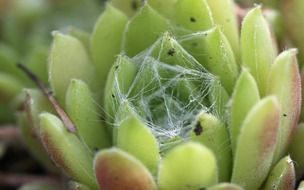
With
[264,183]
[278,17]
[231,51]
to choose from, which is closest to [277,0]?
[278,17]

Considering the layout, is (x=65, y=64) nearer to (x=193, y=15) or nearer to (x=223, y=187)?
(x=193, y=15)

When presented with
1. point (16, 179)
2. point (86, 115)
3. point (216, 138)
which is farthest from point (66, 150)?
point (16, 179)

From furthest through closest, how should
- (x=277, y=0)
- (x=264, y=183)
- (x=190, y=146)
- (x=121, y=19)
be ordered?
(x=277, y=0)
(x=121, y=19)
(x=264, y=183)
(x=190, y=146)

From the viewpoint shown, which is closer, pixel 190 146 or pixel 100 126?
pixel 190 146

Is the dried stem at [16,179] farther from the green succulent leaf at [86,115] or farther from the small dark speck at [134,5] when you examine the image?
the small dark speck at [134,5]

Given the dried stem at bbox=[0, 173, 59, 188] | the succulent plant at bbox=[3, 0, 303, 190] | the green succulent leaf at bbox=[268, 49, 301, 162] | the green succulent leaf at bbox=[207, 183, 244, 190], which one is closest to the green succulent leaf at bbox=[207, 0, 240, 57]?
the succulent plant at bbox=[3, 0, 303, 190]

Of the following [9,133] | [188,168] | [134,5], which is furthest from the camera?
[9,133]

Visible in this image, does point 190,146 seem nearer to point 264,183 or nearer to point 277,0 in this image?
point 264,183
